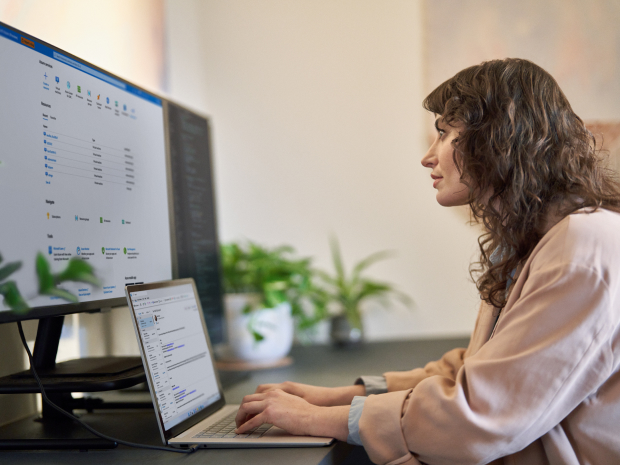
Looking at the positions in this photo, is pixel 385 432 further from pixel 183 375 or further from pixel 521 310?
pixel 183 375

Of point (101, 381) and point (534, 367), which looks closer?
point (534, 367)

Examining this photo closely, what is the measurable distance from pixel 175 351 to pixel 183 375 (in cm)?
4

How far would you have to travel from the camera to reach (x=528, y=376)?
0.65 meters

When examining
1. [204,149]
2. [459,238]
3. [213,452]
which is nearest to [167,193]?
[204,149]

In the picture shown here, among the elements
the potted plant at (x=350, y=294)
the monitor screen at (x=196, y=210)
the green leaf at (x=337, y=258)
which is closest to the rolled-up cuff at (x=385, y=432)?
the monitor screen at (x=196, y=210)

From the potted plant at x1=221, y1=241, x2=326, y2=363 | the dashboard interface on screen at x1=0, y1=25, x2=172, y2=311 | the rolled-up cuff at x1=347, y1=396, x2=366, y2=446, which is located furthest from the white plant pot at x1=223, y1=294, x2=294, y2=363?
the rolled-up cuff at x1=347, y1=396, x2=366, y2=446

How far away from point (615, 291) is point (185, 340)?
0.70 m

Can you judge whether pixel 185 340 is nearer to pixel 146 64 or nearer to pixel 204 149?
pixel 204 149

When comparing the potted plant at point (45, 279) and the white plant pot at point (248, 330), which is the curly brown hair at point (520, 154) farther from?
the white plant pot at point (248, 330)

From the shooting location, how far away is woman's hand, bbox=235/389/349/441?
77 centimetres

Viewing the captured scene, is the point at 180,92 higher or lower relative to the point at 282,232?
higher

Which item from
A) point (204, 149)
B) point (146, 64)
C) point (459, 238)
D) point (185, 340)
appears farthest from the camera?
point (459, 238)

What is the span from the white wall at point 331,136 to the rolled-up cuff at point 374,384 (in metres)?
1.12

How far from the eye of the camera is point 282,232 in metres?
2.20
